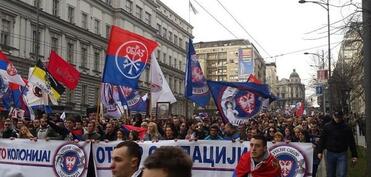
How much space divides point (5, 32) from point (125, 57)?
108 ft

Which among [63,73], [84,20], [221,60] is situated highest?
[221,60]

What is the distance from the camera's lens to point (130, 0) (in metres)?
70.4

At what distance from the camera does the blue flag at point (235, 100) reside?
13602mm

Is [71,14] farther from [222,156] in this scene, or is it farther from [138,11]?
[222,156]

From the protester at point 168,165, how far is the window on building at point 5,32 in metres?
43.2

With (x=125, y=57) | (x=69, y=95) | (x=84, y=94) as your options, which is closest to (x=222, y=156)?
(x=125, y=57)

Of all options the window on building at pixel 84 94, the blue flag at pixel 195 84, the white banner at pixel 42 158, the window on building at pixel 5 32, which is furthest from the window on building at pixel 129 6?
the white banner at pixel 42 158

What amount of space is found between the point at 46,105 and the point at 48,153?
29.6ft

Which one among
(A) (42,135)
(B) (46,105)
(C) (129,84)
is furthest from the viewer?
(B) (46,105)

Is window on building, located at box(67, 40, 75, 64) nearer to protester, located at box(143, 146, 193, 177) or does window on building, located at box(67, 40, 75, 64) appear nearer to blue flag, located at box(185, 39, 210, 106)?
blue flag, located at box(185, 39, 210, 106)

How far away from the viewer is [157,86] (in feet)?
54.3

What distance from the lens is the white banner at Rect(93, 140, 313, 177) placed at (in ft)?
30.6

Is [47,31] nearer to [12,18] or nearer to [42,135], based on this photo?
[12,18]

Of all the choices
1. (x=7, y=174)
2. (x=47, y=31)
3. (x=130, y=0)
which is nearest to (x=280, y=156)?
(x=7, y=174)
